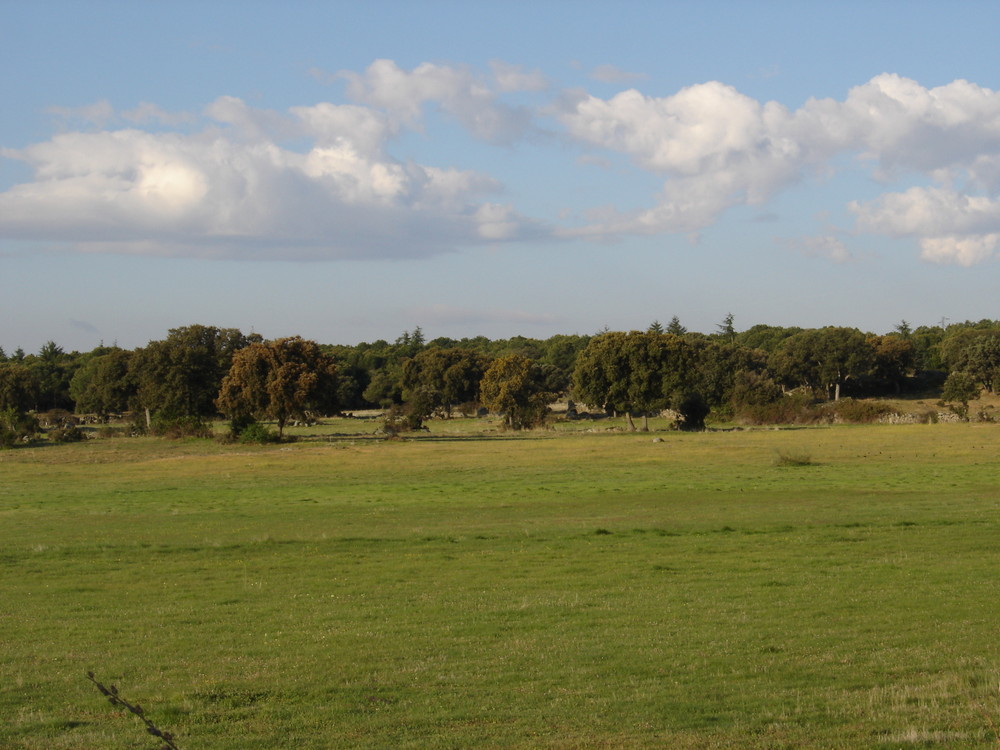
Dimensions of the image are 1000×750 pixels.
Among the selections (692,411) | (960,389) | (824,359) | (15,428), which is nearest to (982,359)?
(960,389)

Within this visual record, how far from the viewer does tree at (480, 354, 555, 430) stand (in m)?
90.4

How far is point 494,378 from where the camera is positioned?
305 feet

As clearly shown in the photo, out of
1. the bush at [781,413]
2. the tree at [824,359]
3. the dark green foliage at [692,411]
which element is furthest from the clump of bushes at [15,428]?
the tree at [824,359]

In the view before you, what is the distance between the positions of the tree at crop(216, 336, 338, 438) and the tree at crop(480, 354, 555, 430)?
1888 centimetres

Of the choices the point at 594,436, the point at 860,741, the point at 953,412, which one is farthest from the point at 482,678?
the point at 953,412

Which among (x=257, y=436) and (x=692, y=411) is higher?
(x=692, y=411)

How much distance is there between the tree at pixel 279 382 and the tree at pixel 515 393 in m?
18.9

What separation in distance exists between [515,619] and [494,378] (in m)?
78.8

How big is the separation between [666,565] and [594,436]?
59.6 metres

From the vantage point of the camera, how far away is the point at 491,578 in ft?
59.8

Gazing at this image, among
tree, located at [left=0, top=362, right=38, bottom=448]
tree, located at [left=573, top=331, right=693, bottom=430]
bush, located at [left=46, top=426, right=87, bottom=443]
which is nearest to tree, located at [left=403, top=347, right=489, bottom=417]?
tree, located at [left=573, top=331, right=693, bottom=430]

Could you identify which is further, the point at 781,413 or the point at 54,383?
the point at 54,383

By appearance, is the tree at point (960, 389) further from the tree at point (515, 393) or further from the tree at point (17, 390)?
the tree at point (17, 390)

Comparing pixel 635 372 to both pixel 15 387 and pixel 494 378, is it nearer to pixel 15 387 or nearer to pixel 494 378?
pixel 494 378
